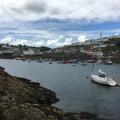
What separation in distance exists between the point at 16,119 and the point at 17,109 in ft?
6.08

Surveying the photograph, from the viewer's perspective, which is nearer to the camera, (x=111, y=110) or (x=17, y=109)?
(x=17, y=109)

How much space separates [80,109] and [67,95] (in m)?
15.2

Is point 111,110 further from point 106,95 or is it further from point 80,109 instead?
point 106,95

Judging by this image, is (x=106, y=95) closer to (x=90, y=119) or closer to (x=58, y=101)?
(x=58, y=101)

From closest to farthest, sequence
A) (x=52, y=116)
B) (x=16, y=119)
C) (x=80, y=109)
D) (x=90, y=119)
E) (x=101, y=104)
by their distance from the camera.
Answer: (x=16, y=119) → (x=52, y=116) → (x=90, y=119) → (x=80, y=109) → (x=101, y=104)

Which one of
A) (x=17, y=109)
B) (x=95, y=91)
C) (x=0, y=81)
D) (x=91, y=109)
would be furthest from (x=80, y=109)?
(x=95, y=91)

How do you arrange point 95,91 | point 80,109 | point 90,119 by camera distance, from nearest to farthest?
point 90,119 < point 80,109 < point 95,91

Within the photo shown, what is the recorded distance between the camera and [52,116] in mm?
35969

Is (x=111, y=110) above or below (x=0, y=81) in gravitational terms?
below

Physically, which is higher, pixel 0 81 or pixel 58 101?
pixel 0 81

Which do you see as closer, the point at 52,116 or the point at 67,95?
the point at 52,116

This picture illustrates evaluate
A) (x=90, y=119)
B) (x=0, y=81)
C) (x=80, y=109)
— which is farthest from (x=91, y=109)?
(x=0, y=81)

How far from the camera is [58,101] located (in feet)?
187

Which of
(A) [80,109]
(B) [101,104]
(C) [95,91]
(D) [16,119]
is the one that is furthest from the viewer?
(C) [95,91]
